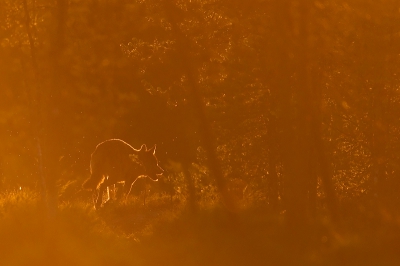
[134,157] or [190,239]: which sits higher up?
[134,157]

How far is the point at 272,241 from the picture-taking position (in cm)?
1341

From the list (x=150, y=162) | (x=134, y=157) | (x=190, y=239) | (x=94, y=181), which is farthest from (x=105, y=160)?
(x=190, y=239)

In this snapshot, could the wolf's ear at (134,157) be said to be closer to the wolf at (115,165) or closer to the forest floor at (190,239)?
the wolf at (115,165)

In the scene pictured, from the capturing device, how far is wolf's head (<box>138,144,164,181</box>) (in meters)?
20.2

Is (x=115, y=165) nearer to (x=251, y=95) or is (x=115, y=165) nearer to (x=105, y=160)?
(x=105, y=160)

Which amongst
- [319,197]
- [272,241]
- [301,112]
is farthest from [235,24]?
[272,241]

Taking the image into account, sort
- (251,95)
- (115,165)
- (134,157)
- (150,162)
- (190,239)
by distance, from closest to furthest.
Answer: (190,239), (251,95), (115,165), (134,157), (150,162)

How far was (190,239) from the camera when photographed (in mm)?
13414

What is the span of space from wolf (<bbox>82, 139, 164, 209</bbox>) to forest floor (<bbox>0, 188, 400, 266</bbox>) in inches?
80.5

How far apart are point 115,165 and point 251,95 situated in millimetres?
3924

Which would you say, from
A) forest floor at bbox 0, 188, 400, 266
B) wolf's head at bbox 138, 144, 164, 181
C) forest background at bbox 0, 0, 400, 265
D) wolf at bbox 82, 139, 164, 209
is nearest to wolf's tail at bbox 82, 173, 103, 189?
wolf at bbox 82, 139, 164, 209

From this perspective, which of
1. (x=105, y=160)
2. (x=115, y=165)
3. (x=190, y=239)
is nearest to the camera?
(x=190, y=239)

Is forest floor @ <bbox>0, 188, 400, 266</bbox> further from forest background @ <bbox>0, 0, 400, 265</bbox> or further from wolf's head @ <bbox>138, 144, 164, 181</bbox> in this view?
wolf's head @ <bbox>138, 144, 164, 181</bbox>

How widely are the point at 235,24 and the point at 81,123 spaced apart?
8.61 metres
